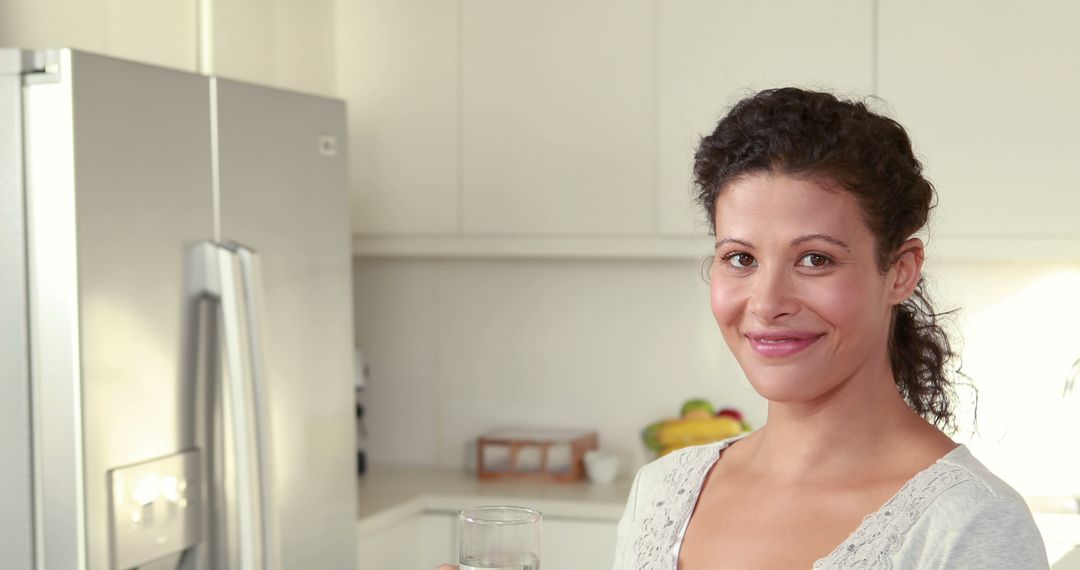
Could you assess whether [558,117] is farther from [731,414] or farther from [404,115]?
[731,414]

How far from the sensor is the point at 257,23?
9.70ft

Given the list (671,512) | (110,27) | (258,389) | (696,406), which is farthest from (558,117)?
(671,512)

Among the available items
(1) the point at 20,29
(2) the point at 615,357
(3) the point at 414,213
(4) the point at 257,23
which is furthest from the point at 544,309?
(1) the point at 20,29

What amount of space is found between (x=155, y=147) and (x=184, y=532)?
1.99 ft

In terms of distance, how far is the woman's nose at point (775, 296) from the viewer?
44.0 inches

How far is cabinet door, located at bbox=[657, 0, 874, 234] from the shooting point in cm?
286

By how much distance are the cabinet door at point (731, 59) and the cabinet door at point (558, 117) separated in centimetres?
5

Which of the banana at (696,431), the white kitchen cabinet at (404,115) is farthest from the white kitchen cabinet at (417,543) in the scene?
the white kitchen cabinet at (404,115)

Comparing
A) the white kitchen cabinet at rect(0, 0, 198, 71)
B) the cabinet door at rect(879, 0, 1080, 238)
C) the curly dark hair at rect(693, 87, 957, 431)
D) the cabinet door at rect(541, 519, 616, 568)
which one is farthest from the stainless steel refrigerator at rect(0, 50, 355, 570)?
the cabinet door at rect(879, 0, 1080, 238)

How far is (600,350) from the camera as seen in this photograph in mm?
3363

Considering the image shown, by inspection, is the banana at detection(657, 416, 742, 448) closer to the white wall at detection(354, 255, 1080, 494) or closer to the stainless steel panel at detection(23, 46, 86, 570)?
the white wall at detection(354, 255, 1080, 494)

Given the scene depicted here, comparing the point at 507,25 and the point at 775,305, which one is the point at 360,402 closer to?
the point at 507,25

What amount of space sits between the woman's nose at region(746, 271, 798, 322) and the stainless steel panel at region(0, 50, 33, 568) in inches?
45.9

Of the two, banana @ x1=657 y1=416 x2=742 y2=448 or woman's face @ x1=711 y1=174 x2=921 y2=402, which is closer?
woman's face @ x1=711 y1=174 x2=921 y2=402
